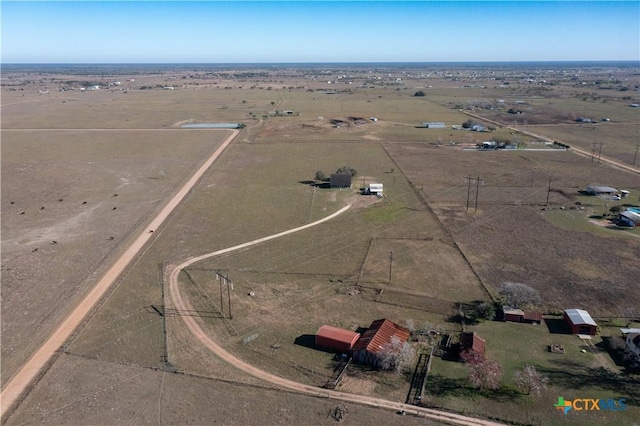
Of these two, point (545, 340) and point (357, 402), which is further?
point (545, 340)

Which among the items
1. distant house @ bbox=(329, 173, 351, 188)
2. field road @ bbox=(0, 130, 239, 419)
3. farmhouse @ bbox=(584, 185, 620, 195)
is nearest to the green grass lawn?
field road @ bbox=(0, 130, 239, 419)

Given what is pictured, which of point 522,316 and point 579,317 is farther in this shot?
point 522,316

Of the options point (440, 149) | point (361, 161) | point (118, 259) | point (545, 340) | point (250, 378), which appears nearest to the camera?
point (250, 378)

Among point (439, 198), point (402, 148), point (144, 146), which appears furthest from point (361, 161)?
point (144, 146)

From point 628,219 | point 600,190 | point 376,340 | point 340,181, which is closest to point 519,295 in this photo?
point 376,340

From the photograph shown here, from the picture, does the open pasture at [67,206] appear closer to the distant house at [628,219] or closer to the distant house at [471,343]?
the distant house at [471,343]

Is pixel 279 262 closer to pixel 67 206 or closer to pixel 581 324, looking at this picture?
pixel 581 324

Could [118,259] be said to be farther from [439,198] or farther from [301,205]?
[439,198]

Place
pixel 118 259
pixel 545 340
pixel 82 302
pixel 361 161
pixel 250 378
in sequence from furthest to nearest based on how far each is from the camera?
pixel 361 161 < pixel 118 259 < pixel 82 302 < pixel 545 340 < pixel 250 378
